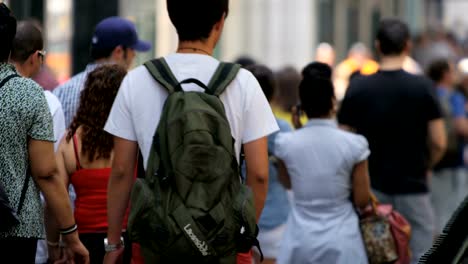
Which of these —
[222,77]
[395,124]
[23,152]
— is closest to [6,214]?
[23,152]

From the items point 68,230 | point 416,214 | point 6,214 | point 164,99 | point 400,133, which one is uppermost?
point 164,99

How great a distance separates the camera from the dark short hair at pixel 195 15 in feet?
17.3

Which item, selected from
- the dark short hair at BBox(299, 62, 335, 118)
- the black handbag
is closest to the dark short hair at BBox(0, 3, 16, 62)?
the black handbag

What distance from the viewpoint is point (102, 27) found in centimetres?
798

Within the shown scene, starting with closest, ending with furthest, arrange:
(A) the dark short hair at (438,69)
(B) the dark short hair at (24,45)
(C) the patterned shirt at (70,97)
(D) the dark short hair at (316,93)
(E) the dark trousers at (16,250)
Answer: (E) the dark trousers at (16,250) → (B) the dark short hair at (24,45) → (D) the dark short hair at (316,93) → (C) the patterned shirt at (70,97) → (A) the dark short hair at (438,69)

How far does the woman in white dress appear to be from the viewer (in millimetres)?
7262

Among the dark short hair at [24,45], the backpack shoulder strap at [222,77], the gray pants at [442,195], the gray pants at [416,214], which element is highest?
the backpack shoulder strap at [222,77]

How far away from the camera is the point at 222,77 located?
17.3 feet

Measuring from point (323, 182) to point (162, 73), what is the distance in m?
2.21

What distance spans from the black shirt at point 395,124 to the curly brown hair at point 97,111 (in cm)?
246

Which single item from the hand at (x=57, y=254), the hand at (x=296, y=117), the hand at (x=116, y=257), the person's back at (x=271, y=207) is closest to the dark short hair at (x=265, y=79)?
the person's back at (x=271, y=207)

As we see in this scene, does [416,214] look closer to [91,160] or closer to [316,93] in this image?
[316,93]

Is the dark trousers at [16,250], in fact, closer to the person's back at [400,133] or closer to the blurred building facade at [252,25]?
the person's back at [400,133]

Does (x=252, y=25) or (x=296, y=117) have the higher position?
(x=296, y=117)
